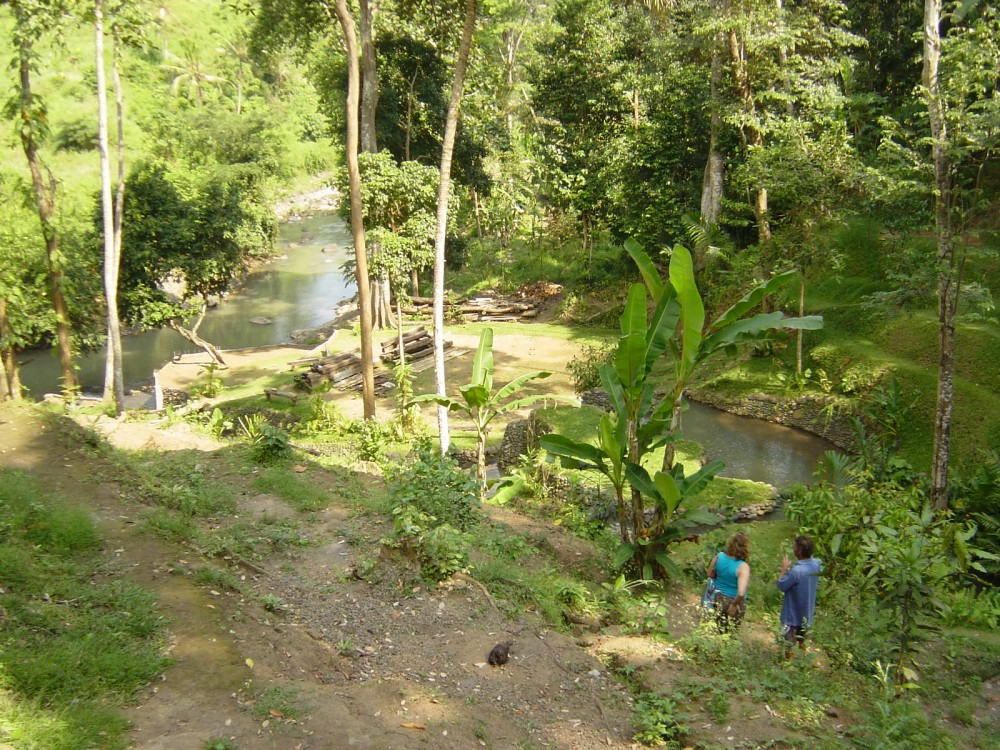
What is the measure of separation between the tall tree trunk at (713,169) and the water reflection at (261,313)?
10.3 metres

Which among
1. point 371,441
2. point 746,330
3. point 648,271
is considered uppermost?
point 648,271

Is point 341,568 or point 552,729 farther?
point 341,568

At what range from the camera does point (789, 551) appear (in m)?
10.4

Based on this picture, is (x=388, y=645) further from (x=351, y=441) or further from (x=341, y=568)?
(x=351, y=441)

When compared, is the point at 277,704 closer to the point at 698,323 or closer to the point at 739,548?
the point at 739,548

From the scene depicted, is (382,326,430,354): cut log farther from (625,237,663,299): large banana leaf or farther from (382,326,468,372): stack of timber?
(625,237,663,299): large banana leaf

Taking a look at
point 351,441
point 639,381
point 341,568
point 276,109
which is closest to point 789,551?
point 639,381

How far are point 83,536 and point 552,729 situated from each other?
402cm

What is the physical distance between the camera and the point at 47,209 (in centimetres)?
1527

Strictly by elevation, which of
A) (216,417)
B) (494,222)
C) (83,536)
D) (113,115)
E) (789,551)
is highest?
(113,115)

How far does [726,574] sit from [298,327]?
76.5 ft

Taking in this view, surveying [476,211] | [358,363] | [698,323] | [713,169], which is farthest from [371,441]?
[476,211]

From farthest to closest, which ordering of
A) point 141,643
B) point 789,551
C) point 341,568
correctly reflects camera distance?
point 789,551
point 341,568
point 141,643

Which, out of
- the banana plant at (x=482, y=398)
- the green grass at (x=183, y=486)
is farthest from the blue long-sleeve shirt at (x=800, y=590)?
the green grass at (x=183, y=486)
